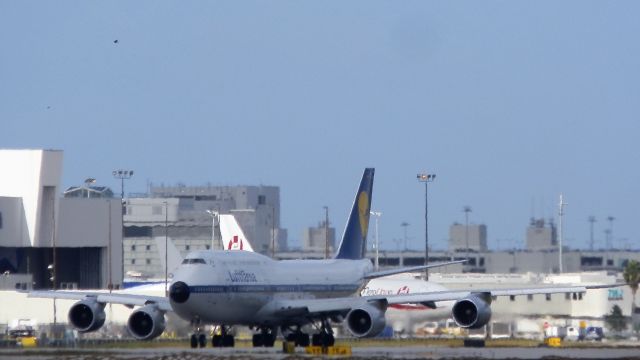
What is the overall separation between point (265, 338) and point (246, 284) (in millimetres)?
5272

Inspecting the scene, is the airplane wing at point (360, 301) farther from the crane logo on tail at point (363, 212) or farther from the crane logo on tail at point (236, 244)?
the crane logo on tail at point (236, 244)

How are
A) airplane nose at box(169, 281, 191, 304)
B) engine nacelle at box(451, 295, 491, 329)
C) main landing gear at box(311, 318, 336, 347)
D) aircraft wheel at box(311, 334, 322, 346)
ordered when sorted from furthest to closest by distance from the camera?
aircraft wheel at box(311, 334, 322, 346)
main landing gear at box(311, 318, 336, 347)
engine nacelle at box(451, 295, 491, 329)
airplane nose at box(169, 281, 191, 304)

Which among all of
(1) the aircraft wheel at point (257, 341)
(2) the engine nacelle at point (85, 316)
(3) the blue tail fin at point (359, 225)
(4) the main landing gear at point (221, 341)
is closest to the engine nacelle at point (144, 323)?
(2) the engine nacelle at point (85, 316)

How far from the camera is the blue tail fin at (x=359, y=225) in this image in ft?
276

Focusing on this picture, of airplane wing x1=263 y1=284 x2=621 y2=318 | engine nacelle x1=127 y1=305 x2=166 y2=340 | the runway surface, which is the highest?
airplane wing x1=263 y1=284 x2=621 y2=318

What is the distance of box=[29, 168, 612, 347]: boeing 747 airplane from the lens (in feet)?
230

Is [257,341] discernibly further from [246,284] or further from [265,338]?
[246,284]

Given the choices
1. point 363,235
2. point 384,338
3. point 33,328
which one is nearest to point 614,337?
point 384,338

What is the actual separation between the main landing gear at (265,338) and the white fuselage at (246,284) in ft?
5.78

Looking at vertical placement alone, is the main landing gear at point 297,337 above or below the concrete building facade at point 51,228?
below

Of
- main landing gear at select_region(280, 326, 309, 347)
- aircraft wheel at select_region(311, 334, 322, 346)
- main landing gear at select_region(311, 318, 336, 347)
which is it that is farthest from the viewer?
main landing gear at select_region(280, 326, 309, 347)

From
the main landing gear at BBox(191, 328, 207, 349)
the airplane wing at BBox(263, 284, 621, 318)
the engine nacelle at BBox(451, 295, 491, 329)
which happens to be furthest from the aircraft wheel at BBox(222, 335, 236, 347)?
the engine nacelle at BBox(451, 295, 491, 329)

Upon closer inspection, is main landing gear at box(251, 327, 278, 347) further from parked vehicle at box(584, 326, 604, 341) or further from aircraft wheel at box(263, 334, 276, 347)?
parked vehicle at box(584, 326, 604, 341)

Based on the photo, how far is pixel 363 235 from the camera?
85312 millimetres
